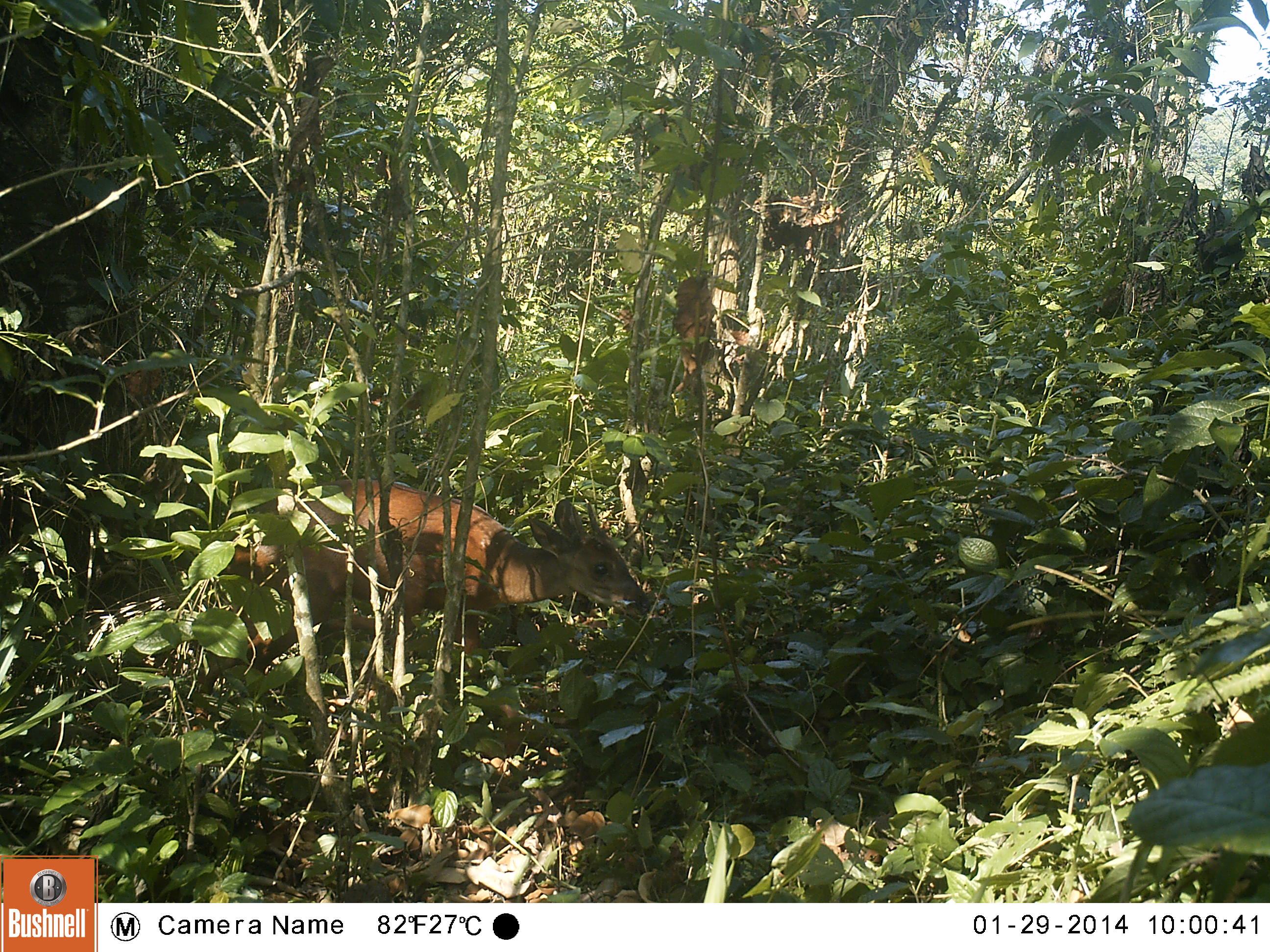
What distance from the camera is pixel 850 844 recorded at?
87.6 inches

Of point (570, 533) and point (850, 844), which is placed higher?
point (570, 533)

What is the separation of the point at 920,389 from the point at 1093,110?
230 cm

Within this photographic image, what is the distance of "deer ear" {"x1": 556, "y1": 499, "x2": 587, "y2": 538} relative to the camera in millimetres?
4086

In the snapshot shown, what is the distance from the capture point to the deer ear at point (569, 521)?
13.4ft

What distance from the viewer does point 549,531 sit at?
13.6ft

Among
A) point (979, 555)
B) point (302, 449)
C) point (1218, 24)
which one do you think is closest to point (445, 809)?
point (302, 449)

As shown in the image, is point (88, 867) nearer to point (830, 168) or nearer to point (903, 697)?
point (903, 697)

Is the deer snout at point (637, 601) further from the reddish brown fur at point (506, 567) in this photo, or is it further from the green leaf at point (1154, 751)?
the green leaf at point (1154, 751)

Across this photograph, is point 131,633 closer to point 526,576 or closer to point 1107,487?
point 526,576
